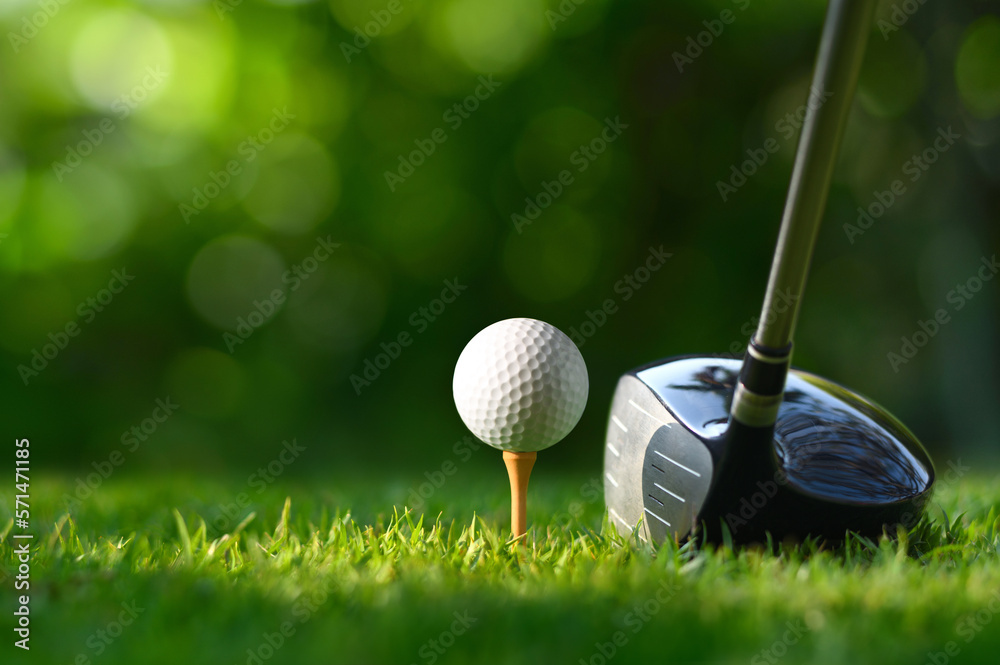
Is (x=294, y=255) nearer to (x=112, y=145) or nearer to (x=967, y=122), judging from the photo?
(x=112, y=145)

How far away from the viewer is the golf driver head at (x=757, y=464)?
1.83 meters

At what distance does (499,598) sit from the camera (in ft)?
4.99

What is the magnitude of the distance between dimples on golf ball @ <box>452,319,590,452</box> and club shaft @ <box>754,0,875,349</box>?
660 millimetres

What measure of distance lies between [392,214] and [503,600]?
21.8 ft

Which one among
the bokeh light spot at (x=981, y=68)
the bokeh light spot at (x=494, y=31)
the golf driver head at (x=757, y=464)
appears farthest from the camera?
the bokeh light spot at (x=494, y=31)

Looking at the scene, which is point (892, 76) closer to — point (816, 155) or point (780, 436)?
point (780, 436)

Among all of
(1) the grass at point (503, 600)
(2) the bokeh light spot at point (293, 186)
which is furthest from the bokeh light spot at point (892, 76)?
(1) the grass at point (503, 600)

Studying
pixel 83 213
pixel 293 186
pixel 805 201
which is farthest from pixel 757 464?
pixel 83 213

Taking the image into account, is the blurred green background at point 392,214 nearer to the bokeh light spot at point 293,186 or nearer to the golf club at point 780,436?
the bokeh light spot at point 293,186

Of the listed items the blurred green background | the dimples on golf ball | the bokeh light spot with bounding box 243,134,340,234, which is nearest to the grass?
Result: the dimples on golf ball

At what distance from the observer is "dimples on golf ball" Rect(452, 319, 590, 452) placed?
210cm

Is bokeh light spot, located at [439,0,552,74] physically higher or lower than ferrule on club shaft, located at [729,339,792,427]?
higher

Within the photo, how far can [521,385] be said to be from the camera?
2098 mm

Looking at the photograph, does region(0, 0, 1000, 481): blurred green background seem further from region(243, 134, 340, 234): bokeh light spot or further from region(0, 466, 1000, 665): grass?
region(0, 466, 1000, 665): grass
